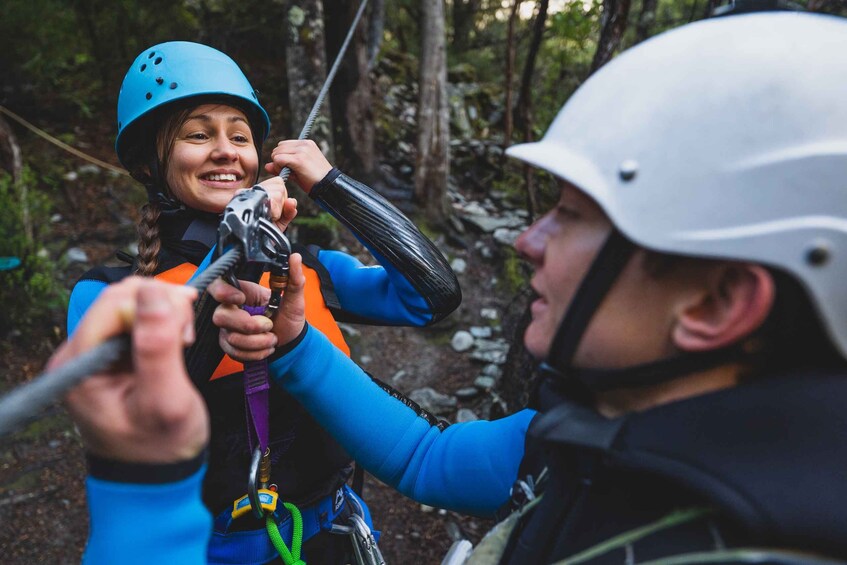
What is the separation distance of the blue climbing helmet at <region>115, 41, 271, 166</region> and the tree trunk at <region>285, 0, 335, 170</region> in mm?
2957

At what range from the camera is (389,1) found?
10250 millimetres

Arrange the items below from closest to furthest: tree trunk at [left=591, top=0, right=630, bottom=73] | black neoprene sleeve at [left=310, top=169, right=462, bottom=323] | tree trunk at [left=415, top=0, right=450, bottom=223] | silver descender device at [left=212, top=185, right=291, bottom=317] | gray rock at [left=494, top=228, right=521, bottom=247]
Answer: silver descender device at [left=212, top=185, right=291, bottom=317] → black neoprene sleeve at [left=310, top=169, right=462, bottom=323] → tree trunk at [left=591, top=0, right=630, bottom=73] → tree trunk at [left=415, top=0, right=450, bottom=223] → gray rock at [left=494, top=228, right=521, bottom=247]

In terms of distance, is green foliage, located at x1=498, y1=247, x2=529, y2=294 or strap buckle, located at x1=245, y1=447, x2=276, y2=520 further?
green foliage, located at x1=498, y1=247, x2=529, y2=294

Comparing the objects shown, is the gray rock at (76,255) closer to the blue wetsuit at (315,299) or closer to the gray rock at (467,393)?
the gray rock at (467,393)

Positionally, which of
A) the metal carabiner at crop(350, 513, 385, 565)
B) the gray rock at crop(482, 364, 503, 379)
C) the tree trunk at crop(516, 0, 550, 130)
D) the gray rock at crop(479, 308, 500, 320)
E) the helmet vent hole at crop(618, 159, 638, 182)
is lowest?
the gray rock at crop(482, 364, 503, 379)

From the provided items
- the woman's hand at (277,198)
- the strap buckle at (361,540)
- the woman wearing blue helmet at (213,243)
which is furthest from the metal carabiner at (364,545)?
the woman's hand at (277,198)

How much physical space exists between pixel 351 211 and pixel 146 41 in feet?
22.1

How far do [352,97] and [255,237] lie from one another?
6.03 m

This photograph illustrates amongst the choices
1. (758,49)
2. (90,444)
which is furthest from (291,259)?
(758,49)

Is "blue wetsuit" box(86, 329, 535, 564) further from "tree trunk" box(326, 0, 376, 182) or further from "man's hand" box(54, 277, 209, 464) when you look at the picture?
"tree trunk" box(326, 0, 376, 182)

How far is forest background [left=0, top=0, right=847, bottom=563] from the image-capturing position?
384cm

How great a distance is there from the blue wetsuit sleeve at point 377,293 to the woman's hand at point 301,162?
1.20 ft

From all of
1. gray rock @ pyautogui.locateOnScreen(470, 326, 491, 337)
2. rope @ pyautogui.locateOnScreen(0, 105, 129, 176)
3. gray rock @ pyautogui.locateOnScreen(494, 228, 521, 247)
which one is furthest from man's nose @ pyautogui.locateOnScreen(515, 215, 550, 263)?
rope @ pyautogui.locateOnScreen(0, 105, 129, 176)

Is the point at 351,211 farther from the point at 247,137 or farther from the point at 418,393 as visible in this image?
the point at 418,393
